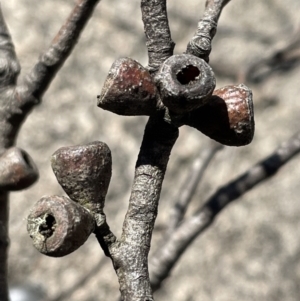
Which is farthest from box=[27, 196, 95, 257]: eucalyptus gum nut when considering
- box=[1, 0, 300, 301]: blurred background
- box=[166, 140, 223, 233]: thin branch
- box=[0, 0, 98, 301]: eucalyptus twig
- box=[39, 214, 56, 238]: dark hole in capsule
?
box=[1, 0, 300, 301]: blurred background

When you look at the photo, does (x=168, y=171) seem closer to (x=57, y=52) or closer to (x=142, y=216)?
(x=57, y=52)

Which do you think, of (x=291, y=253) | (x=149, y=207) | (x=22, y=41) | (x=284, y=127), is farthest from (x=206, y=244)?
(x=149, y=207)

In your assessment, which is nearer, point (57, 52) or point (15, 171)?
point (15, 171)

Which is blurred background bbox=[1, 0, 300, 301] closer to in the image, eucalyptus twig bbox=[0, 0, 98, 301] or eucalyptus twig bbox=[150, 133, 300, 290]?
eucalyptus twig bbox=[150, 133, 300, 290]

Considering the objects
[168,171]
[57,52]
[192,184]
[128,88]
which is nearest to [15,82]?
[57,52]

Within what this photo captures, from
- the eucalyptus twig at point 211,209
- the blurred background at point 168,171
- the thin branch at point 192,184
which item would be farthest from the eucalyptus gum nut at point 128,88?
the blurred background at point 168,171
